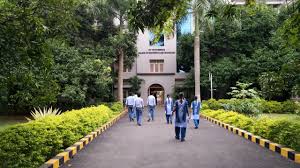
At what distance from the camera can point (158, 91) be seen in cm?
5284

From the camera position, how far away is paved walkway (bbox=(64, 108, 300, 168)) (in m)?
8.82

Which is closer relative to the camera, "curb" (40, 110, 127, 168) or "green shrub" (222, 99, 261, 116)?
"curb" (40, 110, 127, 168)

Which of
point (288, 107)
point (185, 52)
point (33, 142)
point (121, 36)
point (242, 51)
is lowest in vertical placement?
point (33, 142)

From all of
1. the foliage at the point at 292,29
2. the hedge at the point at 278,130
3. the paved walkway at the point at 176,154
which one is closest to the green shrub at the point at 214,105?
the hedge at the point at 278,130

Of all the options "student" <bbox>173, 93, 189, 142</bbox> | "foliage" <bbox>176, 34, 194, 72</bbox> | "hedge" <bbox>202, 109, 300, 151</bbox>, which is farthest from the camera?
"foliage" <bbox>176, 34, 194, 72</bbox>

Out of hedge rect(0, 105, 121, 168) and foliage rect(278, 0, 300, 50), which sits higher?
foliage rect(278, 0, 300, 50)

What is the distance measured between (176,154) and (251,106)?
11.4m

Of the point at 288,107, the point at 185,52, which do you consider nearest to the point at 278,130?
the point at 288,107

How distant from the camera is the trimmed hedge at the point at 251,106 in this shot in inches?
826

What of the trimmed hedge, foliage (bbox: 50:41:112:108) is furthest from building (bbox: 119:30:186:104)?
foliage (bbox: 50:41:112:108)

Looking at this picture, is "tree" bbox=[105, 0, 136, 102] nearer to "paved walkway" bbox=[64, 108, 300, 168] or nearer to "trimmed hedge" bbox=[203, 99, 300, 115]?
"trimmed hedge" bbox=[203, 99, 300, 115]

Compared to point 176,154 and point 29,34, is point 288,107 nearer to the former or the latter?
point 176,154

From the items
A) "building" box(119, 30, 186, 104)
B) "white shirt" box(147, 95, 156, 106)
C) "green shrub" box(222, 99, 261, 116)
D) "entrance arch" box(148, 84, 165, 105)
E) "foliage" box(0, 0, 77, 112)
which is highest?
"building" box(119, 30, 186, 104)

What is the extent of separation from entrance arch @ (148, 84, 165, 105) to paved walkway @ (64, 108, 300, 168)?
1436 inches
